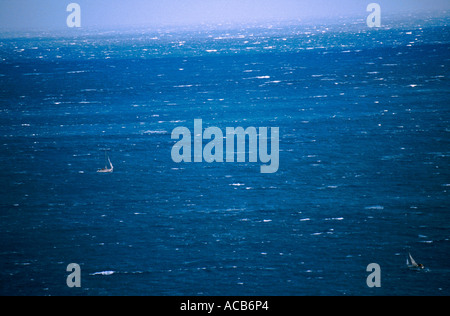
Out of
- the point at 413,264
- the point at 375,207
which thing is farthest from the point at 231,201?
the point at 413,264

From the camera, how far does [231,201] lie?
73500 mm

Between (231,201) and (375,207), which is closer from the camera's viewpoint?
(375,207)

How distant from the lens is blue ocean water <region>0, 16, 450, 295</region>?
54.5 m

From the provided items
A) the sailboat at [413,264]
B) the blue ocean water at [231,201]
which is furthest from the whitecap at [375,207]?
the sailboat at [413,264]

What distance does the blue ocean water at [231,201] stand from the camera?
54500 millimetres

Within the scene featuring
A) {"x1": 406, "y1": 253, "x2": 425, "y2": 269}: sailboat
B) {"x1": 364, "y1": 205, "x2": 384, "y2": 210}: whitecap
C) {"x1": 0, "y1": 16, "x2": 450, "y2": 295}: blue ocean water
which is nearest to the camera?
{"x1": 406, "y1": 253, "x2": 425, "y2": 269}: sailboat

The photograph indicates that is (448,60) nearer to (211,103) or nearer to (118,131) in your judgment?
(211,103)

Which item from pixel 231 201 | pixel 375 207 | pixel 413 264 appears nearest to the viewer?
pixel 413 264

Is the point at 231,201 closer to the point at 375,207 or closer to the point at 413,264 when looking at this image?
the point at 375,207

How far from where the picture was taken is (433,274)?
53406 millimetres

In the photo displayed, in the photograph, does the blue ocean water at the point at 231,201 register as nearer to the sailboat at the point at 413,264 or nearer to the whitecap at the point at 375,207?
the whitecap at the point at 375,207

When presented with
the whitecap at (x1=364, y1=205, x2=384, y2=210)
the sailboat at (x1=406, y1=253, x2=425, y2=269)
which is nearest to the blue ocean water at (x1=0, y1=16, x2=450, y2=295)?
the whitecap at (x1=364, y1=205, x2=384, y2=210)

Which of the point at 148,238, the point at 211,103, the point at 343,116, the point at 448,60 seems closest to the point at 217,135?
the point at 343,116

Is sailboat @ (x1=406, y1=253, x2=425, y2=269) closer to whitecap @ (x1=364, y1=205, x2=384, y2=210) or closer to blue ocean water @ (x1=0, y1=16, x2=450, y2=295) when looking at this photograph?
blue ocean water @ (x1=0, y1=16, x2=450, y2=295)
